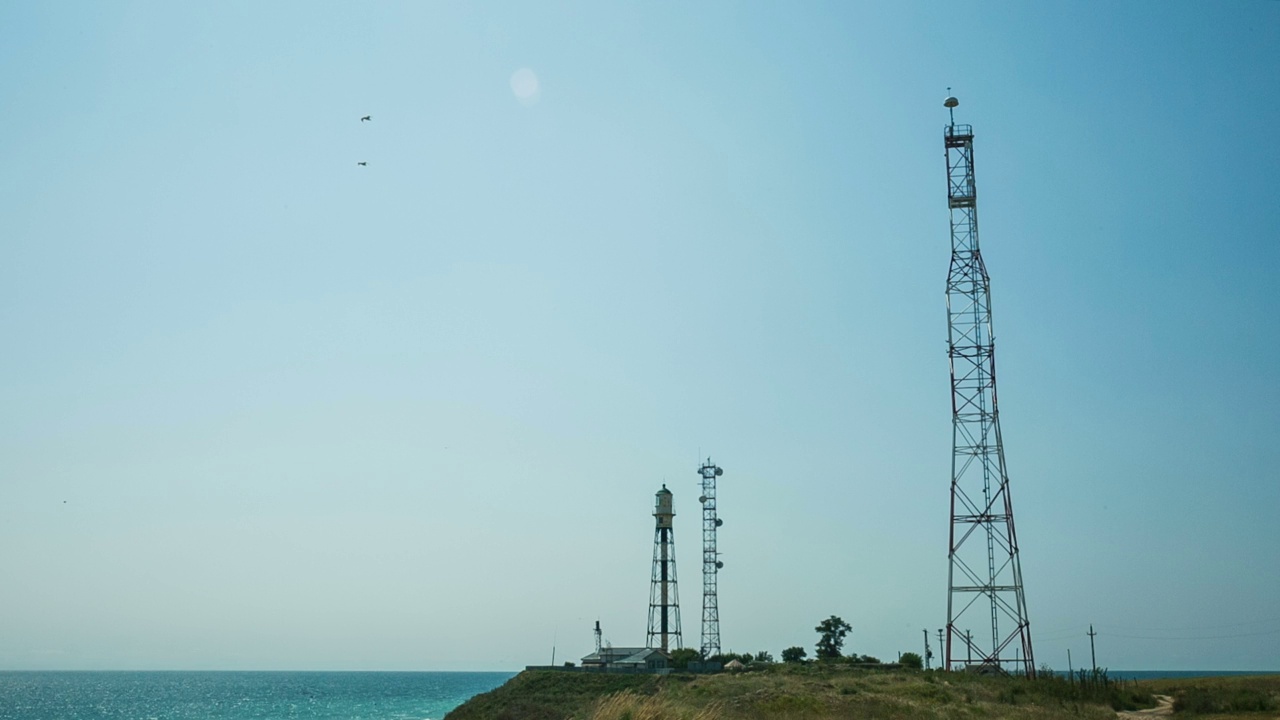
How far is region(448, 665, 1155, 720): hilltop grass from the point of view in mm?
18562

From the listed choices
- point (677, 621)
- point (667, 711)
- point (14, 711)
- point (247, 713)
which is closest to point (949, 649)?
point (667, 711)

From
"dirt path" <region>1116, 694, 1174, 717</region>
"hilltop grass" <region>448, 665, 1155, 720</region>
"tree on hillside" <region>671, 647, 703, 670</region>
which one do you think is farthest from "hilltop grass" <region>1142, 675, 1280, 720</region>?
"tree on hillside" <region>671, 647, 703, 670</region>

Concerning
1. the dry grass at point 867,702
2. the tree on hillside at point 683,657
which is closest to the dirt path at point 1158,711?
the dry grass at point 867,702

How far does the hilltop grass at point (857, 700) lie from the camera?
18562 millimetres

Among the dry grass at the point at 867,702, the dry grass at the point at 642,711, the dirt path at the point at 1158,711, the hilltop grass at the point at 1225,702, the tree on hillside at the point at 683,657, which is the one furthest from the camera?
the tree on hillside at the point at 683,657

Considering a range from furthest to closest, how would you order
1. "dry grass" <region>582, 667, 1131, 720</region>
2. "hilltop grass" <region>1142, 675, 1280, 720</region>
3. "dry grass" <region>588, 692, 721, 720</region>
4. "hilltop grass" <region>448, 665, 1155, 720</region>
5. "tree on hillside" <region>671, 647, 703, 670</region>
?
1. "tree on hillside" <region>671, 647, 703, 670</region>
2. "hilltop grass" <region>1142, 675, 1280, 720</region>
3. "hilltop grass" <region>448, 665, 1155, 720</region>
4. "dry grass" <region>582, 667, 1131, 720</region>
5. "dry grass" <region>588, 692, 721, 720</region>

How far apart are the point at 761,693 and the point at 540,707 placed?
28014mm

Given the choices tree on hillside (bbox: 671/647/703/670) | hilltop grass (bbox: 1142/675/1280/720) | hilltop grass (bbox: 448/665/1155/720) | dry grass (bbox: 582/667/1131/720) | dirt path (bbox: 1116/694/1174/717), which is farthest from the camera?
→ tree on hillside (bbox: 671/647/703/670)

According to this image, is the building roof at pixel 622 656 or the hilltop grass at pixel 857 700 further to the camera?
the building roof at pixel 622 656

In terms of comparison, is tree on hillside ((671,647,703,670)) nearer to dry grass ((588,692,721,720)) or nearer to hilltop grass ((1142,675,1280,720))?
hilltop grass ((1142,675,1280,720))

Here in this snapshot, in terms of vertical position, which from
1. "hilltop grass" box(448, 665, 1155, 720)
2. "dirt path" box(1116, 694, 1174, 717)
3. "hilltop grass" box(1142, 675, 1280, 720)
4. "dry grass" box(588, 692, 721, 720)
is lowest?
"dirt path" box(1116, 694, 1174, 717)

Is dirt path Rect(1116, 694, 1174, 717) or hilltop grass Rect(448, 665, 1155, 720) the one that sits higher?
hilltop grass Rect(448, 665, 1155, 720)

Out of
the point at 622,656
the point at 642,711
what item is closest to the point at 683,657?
the point at 622,656

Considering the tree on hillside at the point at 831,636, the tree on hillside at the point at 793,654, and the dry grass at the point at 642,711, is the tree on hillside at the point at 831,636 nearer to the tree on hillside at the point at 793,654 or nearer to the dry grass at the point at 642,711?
the tree on hillside at the point at 793,654
